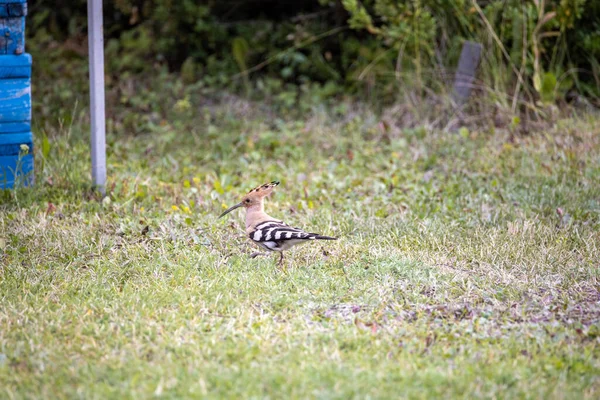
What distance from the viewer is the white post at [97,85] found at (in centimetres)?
561

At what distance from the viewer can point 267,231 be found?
4570 millimetres

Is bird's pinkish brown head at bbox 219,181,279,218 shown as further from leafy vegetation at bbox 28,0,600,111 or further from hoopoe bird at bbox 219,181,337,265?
leafy vegetation at bbox 28,0,600,111

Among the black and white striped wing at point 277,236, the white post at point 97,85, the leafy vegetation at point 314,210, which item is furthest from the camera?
the white post at point 97,85

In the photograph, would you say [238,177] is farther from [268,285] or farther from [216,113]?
[268,285]

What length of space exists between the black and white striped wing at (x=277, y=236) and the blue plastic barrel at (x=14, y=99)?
2.16m

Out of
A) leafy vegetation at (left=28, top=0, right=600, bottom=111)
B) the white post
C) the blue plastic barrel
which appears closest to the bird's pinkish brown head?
the white post

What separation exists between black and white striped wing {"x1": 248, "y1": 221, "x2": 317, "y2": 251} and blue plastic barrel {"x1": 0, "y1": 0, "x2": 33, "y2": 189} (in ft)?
7.08

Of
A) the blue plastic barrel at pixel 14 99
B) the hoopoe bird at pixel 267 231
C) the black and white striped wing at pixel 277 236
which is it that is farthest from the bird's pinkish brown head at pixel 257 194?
the blue plastic barrel at pixel 14 99

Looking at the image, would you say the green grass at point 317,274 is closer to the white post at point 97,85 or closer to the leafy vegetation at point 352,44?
the white post at point 97,85

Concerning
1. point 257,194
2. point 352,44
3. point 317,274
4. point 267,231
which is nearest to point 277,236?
point 267,231

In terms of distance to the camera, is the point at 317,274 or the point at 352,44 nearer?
the point at 317,274

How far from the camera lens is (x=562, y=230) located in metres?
5.27

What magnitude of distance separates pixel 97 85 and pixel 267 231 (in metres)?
2.05

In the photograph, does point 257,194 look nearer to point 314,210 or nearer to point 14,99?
point 314,210
